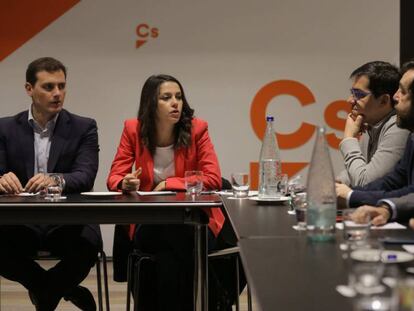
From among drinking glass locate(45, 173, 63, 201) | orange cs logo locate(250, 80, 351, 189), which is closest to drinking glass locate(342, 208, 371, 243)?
drinking glass locate(45, 173, 63, 201)

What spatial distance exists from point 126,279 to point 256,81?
2.80 meters

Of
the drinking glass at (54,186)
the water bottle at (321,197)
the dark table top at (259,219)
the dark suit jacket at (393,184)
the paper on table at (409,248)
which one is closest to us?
the paper on table at (409,248)

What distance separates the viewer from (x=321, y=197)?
5.74 feet

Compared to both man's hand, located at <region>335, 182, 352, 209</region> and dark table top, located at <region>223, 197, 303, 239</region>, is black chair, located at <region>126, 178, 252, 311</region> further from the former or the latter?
man's hand, located at <region>335, 182, 352, 209</region>

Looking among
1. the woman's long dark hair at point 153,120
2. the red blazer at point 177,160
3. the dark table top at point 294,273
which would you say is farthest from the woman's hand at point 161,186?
the dark table top at point 294,273

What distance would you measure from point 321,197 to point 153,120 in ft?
6.64

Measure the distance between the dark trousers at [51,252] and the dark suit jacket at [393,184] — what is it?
55.4 inches

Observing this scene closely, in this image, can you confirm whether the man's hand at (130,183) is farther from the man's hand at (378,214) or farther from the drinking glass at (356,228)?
the drinking glass at (356,228)

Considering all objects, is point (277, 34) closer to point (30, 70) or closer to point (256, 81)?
point (256, 81)

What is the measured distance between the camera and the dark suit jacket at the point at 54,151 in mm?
3504

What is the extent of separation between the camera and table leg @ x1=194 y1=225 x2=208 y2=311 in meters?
2.77

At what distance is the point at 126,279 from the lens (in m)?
3.30

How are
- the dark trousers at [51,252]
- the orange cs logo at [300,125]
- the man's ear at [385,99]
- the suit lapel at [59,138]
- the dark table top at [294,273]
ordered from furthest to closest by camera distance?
the orange cs logo at [300,125] → the suit lapel at [59,138] → the man's ear at [385,99] → the dark trousers at [51,252] → the dark table top at [294,273]

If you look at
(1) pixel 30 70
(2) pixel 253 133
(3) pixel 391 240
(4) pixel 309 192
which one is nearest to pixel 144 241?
(1) pixel 30 70
